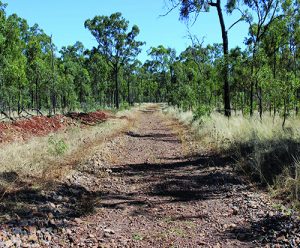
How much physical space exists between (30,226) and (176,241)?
191 centimetres

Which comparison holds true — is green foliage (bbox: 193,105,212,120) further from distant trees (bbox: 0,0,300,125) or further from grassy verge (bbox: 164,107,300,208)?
grassy verge (bbox: 164,107,300,208)

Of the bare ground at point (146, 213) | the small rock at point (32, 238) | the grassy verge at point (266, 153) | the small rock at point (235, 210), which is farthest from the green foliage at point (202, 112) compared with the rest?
the small rock at point (32, 238)

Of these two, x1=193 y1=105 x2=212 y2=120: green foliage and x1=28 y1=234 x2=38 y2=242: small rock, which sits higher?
x1=193 y1=105 x2=212 y2=120: green foliage

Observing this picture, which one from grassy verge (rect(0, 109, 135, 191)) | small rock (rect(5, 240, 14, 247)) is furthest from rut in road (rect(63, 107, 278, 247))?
grassy verge (rect(0, 109, 135, 191))

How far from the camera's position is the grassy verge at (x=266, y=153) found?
6066 mm

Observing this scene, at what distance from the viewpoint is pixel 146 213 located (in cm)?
569

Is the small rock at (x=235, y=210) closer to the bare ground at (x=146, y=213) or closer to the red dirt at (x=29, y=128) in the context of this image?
the bare ground at (x=146, y=213)

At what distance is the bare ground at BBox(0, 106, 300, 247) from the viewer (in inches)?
178

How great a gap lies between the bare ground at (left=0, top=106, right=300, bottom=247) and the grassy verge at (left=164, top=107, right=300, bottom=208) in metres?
0.33

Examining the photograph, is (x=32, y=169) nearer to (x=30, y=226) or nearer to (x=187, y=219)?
(x=30, y=226)

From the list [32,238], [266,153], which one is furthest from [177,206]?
[266,153]

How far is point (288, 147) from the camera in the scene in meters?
8.28

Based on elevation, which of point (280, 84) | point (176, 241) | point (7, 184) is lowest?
point (176, 241)

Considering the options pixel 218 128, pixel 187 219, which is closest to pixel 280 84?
pixel 218 128
